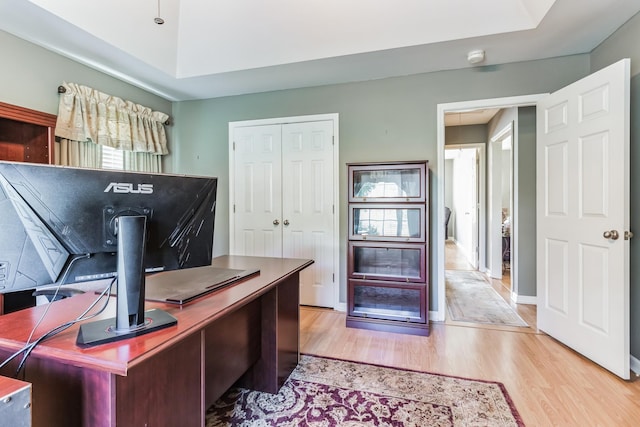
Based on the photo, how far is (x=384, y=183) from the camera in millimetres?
3088

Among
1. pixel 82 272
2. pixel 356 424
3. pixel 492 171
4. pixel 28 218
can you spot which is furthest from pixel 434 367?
pixel 492 171

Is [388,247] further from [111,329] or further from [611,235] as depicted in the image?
[111,329]

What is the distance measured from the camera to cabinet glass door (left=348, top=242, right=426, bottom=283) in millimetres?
2926

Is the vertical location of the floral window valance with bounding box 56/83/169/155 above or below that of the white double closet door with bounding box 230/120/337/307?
above

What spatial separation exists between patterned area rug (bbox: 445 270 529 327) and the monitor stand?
306 centimetres

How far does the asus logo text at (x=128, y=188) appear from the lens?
0.95m

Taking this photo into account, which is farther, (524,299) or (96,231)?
(524,299)

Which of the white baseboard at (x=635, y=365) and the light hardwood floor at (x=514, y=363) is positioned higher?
the white baseboard at (x=635, y=365)

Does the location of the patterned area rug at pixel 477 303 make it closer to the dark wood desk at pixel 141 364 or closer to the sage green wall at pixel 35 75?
the dark wood desk at pixel 141 364

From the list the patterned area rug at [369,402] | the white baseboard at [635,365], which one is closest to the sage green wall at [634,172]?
the white baseboard at [635,365]

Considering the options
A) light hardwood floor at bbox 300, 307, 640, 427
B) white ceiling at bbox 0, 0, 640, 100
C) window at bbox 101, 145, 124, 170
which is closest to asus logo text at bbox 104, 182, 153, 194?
light hardwood floor at bbox 300, 307, 640, 427

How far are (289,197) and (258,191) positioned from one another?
406 mm

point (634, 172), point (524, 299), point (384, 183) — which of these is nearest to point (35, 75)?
point (384, 183)

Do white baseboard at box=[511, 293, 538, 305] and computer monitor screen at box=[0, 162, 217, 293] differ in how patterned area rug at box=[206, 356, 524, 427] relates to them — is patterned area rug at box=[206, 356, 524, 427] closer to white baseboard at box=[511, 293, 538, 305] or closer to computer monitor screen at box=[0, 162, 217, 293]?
computer monitor screen at box=[0, 162, 217, 293]
